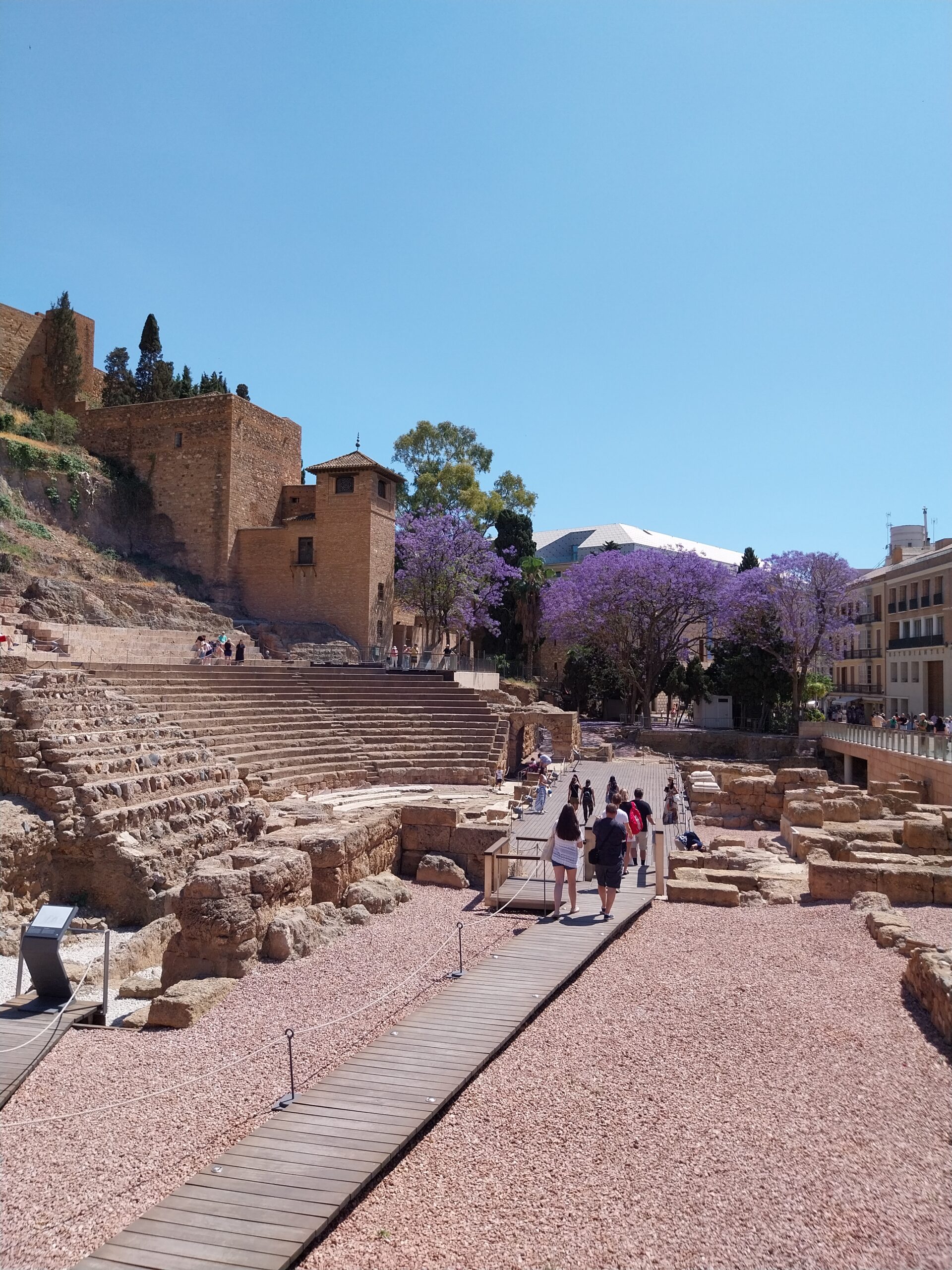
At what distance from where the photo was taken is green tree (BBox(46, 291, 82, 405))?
127ft

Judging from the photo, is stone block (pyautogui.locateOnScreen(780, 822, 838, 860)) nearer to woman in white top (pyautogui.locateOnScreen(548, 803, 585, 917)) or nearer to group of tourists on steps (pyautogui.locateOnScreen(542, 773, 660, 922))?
group of tourists on steps (pyautogui.locateOnScreen(542, 773, 660, 922))

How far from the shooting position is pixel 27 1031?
643 centimetres

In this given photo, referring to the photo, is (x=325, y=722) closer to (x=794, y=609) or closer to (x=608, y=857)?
(x=608, y=857)

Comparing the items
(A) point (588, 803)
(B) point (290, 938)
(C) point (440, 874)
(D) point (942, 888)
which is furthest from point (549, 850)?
(A) point (588, 803)

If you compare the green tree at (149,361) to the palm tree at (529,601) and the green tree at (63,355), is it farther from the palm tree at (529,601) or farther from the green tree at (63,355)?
the palm tree at (529,601)

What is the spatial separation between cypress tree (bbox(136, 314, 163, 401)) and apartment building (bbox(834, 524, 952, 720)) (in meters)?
34.1

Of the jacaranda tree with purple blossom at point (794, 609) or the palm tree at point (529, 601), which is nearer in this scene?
the jacaranda tree with purple blossom at point (794, 609)

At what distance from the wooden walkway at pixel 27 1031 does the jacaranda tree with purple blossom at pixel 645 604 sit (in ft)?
96.3

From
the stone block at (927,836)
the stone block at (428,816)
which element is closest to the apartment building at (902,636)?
the stone block at (927,836)

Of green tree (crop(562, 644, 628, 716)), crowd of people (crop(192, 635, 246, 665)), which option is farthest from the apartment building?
crowd of people (crop(192, 635, 246, 665))

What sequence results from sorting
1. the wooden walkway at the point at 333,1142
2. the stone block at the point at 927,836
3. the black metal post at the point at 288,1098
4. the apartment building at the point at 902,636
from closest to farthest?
the wooden walkway at the point at 333,1142 → the black metal post at the point at 288,1098 → the stone block at the point at 927,836 → the apartment building at the point at 902,636

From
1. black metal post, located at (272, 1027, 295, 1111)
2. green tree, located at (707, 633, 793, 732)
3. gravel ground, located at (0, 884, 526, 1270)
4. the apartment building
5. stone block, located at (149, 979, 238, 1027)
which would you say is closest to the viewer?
gravel ground, located at (0, 884, 526, 1270)

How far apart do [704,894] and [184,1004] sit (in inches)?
249

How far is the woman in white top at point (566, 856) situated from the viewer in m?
9.29
